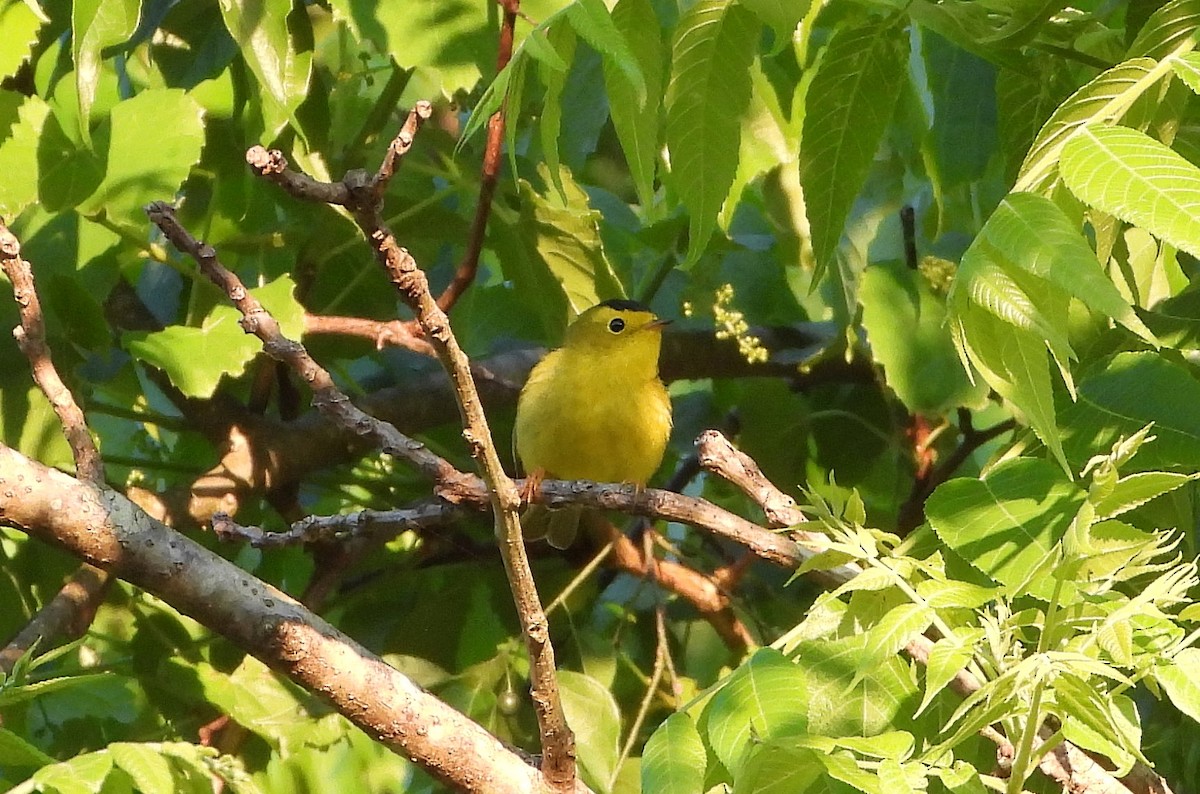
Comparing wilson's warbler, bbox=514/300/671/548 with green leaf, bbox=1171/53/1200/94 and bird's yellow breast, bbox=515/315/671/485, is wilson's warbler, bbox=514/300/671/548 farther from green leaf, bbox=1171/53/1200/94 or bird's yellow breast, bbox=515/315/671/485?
green leaf, bbox=1171/53/1200/94

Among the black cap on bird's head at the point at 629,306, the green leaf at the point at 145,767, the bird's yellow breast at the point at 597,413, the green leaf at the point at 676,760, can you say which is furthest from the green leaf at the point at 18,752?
the bird's yellow breast at the point at 597,413

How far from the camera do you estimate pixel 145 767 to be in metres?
Result: 1.91

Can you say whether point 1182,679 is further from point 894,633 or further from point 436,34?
point 436,34

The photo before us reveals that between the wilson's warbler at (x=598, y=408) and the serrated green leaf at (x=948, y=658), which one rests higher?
the serrated green leaf at (x=948, y=658)

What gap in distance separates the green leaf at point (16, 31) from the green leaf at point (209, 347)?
1.78 ft

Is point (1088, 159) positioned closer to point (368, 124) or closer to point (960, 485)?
point (960, 485)

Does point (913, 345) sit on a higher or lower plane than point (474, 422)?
lower

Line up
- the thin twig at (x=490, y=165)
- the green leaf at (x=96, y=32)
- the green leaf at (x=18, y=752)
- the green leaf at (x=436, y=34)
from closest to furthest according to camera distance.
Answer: the green leaf at (x=18, y=752)
the green leaf at (x=96, y=32)
the thin twig at (x=490, y=165)
the green leaf at (x=436, y=34)

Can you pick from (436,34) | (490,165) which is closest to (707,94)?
(490,165)

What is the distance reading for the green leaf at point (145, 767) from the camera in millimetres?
1889

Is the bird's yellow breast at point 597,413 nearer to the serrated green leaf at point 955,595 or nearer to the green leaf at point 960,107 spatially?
the green leaf at point 960,107

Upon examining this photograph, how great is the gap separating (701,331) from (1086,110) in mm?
2286

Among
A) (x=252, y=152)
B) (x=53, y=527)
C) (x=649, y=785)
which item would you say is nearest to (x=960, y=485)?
(x=649, y=785)

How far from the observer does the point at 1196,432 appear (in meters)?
1.89
